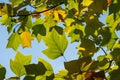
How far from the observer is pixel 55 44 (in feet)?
5.20

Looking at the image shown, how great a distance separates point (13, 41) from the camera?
2373 mm

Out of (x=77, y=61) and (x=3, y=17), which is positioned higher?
(x=3, y=17)

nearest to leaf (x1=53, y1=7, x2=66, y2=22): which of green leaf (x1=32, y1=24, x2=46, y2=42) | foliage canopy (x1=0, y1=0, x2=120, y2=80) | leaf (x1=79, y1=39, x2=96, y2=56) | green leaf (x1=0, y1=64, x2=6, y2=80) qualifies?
foliage canopy (x1=0, y1=0, x2=120, y2=80)

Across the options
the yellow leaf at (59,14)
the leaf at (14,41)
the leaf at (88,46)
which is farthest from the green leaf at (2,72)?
the yellow leaf at (59,14)

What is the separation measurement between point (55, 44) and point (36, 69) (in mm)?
189

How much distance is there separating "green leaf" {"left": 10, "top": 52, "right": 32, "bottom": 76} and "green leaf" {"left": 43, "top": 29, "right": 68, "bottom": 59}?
0.14m

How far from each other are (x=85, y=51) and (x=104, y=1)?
39 cm

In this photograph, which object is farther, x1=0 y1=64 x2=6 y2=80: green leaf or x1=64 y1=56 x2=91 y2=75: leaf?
x1=0 y1=64 x2=6 y2=80: green leaf

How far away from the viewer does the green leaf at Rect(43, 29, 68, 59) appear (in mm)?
1584

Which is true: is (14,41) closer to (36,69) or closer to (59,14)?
(59,14)

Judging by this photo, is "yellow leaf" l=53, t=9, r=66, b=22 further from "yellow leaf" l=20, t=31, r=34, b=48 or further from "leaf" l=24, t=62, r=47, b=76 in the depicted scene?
"leaf" l=24, t=62, r=47, b=76

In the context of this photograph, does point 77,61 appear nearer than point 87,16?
Yes

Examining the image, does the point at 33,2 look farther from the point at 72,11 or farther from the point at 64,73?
the point at 64,73

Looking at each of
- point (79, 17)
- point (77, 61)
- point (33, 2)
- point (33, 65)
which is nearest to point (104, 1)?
point (77, 61)
